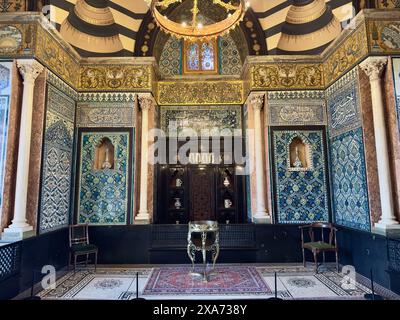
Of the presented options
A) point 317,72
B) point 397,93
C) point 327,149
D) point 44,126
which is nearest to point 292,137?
point 327,149

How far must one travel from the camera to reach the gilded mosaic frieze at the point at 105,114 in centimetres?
619

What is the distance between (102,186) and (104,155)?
0.77m

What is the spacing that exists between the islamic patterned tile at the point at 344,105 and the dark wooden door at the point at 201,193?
3066 mm

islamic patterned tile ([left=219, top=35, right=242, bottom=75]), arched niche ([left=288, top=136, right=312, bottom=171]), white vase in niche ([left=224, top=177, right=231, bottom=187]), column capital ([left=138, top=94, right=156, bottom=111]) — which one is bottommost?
white vase in niche ([left=224, top=177, right=231, bottom=187])

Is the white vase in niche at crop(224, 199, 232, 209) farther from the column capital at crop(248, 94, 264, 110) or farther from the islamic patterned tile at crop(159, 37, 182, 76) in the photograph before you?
the islamic patterned tile at crop(159, 37, 182, 76)

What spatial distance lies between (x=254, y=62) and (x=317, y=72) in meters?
1.44

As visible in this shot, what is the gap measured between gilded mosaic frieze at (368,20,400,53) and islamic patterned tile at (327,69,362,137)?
51 cm

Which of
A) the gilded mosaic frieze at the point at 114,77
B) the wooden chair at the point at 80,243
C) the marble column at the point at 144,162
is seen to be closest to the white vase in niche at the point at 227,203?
the marble column at the point at 144,162

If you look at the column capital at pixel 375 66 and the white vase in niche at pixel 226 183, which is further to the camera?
the white vase in niche at pixel 226 183

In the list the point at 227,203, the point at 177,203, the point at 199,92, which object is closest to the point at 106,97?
the point at 199,92

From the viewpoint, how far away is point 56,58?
529cm

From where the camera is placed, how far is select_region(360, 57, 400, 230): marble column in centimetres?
434

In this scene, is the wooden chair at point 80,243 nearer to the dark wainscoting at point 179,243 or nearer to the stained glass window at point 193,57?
the dark wainscoting at point 179,243

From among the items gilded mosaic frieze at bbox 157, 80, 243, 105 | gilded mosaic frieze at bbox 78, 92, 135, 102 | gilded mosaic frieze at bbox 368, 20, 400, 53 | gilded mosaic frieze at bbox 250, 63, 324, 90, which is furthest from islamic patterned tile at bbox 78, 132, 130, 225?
gilded mosaic frieze at bbox 368, 20, 400, 53
